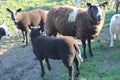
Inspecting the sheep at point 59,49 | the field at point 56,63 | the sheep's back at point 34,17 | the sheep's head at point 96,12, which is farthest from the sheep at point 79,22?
the sheep's back at point 34,17

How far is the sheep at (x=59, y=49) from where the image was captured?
8.38 metres

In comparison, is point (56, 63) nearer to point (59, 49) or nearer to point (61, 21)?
point (61, 21)

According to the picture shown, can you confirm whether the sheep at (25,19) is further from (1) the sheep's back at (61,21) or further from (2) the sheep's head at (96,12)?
(2) the sheep's head at (96,12)

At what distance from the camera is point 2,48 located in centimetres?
1273

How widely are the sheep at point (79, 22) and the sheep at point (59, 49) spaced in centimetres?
152

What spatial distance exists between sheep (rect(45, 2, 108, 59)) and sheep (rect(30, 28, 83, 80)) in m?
1.52

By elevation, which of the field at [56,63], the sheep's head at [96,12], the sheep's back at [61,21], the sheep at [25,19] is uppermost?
the sheep's head at [96,12]

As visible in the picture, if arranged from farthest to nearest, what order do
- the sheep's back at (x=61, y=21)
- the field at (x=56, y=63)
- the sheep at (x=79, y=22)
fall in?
the sheep's back at (x=61, y=21) → the sheep at (x=79, y=22) → the field at (x=56, y=63)

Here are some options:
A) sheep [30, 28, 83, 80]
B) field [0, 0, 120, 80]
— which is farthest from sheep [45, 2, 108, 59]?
sheep [30, 28, 83, 80]

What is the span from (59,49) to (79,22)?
2126 millimetres

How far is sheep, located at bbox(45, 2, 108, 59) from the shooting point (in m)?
10.0

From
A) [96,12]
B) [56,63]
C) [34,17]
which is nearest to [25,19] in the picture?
[34,17]

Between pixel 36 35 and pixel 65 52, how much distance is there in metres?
1.47

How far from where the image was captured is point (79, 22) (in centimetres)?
1034
